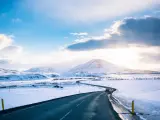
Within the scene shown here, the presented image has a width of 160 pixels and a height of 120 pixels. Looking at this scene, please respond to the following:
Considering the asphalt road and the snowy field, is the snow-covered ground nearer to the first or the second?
the asphalt road

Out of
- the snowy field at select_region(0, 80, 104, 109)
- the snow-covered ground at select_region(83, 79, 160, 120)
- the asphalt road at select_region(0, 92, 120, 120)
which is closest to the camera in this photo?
the asphalt road at select_region(0, 92, 120, 120)

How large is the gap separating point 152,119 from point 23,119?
11.1 metres

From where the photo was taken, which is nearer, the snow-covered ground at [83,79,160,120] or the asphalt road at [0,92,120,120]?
the asphalt road at [0,92,120,120]

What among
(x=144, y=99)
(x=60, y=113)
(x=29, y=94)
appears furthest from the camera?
(x=29, y=94)

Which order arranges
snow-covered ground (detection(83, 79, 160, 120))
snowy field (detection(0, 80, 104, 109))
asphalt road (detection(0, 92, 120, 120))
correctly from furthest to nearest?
snowy field (detection(0, 80, 104, 109))
snow-covered ground (detection(83, 79, 160, 120))
asphalt road (detection(0, 92, 120, 120))

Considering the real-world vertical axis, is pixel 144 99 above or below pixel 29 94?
below

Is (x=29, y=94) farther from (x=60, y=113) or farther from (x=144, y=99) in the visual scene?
(x=60, y=113)

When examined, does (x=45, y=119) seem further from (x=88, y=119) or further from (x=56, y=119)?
(x=88, y=119)

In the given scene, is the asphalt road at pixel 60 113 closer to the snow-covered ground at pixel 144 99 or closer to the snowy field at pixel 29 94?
the snow-covered ground at pixel 144 99

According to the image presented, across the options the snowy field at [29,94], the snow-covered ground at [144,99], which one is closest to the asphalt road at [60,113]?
the snow-covered ground at [144,99]

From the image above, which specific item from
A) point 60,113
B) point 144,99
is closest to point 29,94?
point 144,99

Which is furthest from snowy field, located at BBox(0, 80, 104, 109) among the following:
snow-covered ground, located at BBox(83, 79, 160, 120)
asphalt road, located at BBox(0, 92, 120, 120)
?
snow-covered ground, located at BBox(83, 79, 160, 120)

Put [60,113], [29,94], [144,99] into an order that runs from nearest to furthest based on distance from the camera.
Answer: [60,113] < [144,99] < [29,94]

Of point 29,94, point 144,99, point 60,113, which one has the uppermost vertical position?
point 60,113
